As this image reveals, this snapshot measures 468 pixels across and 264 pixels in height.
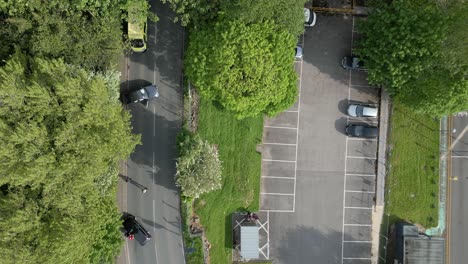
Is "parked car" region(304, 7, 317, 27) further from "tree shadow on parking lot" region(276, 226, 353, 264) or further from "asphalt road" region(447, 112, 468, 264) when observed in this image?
"tree shadow on parking lot" region(276, 226, 353, 264)

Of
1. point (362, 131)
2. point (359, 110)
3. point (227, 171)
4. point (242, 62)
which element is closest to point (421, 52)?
point (359, 110)

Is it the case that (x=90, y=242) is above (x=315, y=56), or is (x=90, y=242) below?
below

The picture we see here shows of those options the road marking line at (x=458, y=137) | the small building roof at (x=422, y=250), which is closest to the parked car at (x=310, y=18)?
the road marking line at (x=458, y=137)

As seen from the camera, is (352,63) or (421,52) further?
(352,63)

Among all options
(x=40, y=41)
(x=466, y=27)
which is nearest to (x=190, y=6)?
(x=40, y=41)

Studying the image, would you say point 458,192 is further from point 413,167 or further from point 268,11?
point 268,11

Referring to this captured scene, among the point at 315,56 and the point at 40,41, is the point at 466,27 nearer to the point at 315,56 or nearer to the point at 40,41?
the point at 315,56

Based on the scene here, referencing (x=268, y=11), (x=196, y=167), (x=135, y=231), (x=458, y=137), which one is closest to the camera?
(x=268, y=11)
